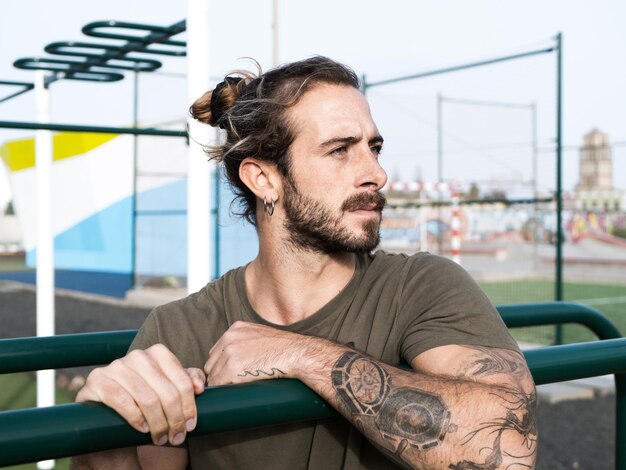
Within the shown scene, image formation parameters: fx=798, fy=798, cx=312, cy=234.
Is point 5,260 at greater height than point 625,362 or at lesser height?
lesser

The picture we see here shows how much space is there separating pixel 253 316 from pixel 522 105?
28.7 feet

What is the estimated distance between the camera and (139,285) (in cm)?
1184

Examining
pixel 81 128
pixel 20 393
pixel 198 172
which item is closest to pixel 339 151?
pixel 198 172

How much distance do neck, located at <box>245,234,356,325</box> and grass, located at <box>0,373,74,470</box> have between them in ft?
12.3

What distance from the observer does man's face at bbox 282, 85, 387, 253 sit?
5.56 ft

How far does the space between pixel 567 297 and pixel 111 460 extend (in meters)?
13.0

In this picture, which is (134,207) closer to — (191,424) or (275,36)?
(191,424)

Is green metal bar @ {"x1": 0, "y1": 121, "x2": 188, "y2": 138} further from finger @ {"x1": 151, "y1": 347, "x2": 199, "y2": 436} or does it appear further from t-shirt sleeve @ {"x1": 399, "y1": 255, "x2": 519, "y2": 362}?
finger @ {"x1": 151, "y1": 347, "x2": 199, "y2": 436}

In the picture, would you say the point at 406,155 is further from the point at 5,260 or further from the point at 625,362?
the point at 5,260

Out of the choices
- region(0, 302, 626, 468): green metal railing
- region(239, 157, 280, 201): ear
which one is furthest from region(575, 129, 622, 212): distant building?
region(0, 302, 626, 468): green metal railing

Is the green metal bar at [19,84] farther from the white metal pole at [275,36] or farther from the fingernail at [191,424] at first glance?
the white metal pole at [275,36]

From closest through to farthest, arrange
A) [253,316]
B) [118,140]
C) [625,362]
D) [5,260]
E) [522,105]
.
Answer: [625,362] < [253,316] < [522,105] < [118,140] < [5,260]

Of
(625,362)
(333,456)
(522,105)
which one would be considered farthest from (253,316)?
(522,105)

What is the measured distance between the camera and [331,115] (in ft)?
5.82
